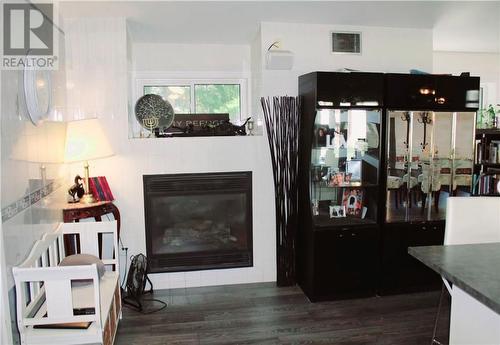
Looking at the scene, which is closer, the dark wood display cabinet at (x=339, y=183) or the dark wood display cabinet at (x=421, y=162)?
the dark wood display cabinet at (x=339, y=183)

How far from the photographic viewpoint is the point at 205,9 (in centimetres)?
322

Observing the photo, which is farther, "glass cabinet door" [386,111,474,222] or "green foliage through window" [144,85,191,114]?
"green foliage through window" [144,85,191,114]

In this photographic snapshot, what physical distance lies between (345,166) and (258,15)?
1.47 metres

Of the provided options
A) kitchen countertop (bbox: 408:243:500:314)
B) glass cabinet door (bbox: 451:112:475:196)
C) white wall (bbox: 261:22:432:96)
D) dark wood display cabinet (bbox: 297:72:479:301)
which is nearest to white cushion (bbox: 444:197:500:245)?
kitchen countertop (bbox: 408:243:500:314)

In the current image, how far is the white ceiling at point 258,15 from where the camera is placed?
3184mm

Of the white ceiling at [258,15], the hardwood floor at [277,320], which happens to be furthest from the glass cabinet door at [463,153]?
the hardwood floor at [277,320]

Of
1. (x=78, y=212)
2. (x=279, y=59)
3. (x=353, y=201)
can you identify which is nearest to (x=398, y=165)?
(x=353, y=201)

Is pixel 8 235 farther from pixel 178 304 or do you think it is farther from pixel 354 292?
pixel 354 292

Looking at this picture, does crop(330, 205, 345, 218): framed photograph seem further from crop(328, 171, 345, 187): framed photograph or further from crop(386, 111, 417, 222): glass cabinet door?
crop(386, 111, 417, 222): glass cabinet door

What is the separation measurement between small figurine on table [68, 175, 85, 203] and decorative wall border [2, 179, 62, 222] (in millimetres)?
226

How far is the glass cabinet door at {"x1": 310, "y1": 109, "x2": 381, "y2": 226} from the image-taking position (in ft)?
11.5

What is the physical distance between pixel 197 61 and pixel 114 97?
1.06 metres

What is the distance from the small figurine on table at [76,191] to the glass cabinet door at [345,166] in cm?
188

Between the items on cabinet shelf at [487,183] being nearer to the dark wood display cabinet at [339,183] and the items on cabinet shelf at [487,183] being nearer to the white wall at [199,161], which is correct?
the dark wood display cabinet at [339,183]
